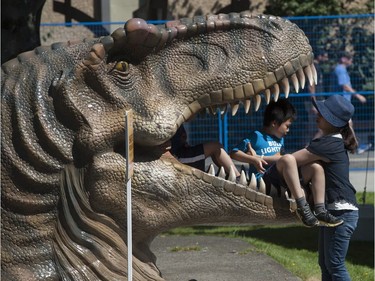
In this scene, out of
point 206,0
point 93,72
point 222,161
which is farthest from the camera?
point 206,0

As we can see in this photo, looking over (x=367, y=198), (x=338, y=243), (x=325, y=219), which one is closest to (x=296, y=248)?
(x=367, y=198)

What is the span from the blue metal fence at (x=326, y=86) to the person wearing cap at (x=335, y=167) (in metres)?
6.49

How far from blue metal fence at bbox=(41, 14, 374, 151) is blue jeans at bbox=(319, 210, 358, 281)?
643 centimetres

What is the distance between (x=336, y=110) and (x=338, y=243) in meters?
0.85

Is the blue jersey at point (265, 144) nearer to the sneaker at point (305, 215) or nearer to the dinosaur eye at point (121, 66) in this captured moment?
the sneaker at point (305, 215)

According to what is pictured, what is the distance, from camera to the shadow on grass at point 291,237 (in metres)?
8.77

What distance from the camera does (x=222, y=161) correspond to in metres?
4.16

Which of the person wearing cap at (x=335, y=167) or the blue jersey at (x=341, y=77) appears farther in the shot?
the blue jersey at (x=341, y=77)

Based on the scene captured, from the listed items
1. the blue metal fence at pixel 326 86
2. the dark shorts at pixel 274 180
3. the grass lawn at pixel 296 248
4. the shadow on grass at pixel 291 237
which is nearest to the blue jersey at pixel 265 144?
the dark shorts at pixel 274 180

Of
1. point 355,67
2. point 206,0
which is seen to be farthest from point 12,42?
point 206,0

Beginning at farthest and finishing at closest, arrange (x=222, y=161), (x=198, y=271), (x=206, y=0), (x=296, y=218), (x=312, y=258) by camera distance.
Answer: (x=206, y=0), (x=312, y=258), (x=198, y=271), (x=222, y=161), (x=296, y=218)

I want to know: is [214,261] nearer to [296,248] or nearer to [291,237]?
[296,248]

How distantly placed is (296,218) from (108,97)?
979 millimetres

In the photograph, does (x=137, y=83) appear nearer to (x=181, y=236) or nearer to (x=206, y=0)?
(x=181, y=236)
